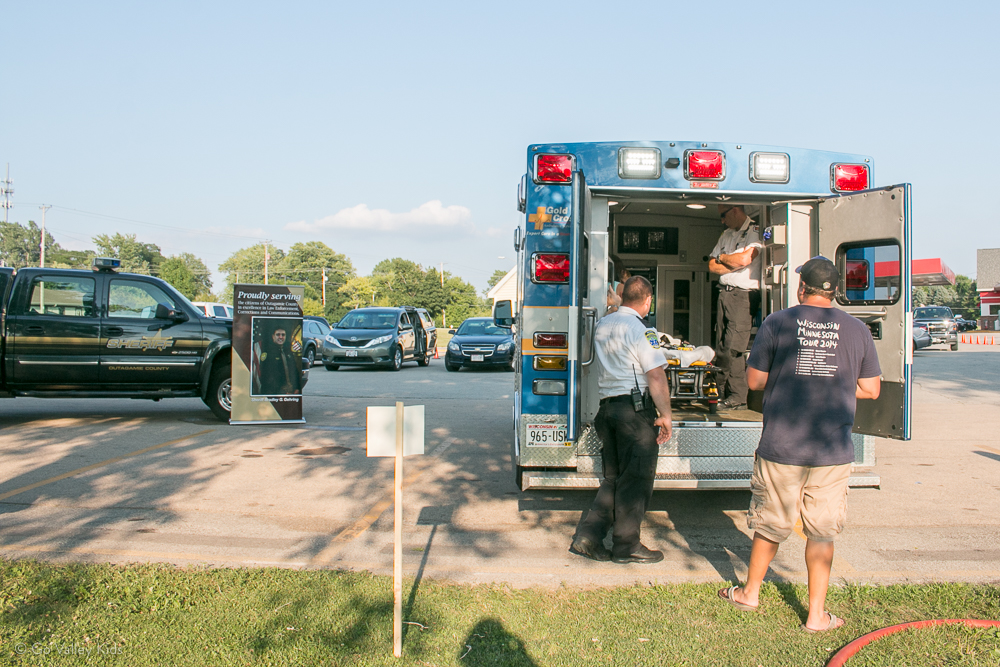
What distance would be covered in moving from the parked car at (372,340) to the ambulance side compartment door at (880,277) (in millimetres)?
14734

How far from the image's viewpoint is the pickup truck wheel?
10.4m

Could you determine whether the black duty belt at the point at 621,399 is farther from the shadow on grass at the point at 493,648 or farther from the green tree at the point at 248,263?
the green tree at the point at 248,263

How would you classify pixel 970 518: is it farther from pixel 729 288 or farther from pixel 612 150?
pixel 612 150

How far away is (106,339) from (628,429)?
7.80 meters

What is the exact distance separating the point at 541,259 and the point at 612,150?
0.95m

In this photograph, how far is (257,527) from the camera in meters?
5.62

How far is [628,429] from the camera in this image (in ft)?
15.4

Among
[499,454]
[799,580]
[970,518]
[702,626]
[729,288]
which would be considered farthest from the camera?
[499,454]

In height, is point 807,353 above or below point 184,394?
above

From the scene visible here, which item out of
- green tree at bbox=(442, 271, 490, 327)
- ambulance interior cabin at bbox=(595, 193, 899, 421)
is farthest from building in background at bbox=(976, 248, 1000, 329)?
ambulance interior cabin at bbox=(595, 193, 899, 421)

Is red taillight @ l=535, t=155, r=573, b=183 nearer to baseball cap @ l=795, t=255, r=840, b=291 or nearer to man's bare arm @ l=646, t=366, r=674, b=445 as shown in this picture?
man's bare arm @ l=646, t=366, r=674, b=445

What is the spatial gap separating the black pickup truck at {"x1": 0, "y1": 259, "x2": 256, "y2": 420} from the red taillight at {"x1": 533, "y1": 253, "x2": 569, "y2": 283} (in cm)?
639

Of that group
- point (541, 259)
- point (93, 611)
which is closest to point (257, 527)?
point (93, 611)

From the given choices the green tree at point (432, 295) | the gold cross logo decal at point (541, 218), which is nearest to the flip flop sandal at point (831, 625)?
the gold cross logo decal at point (541, 218)
